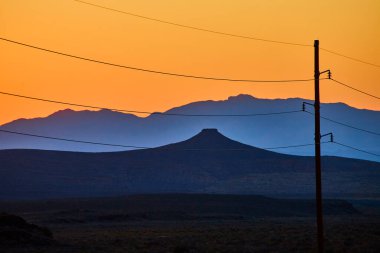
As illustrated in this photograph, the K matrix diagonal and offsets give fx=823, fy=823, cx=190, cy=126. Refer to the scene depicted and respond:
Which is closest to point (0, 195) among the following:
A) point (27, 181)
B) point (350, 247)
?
point (27, 181)

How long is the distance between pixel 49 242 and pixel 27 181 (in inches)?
4544

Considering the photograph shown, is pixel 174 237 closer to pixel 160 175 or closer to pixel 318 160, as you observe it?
pixel 318 160

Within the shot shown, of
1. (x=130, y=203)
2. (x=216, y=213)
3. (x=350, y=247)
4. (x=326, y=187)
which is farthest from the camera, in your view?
(x=326, y=187)

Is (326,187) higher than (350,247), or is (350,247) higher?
(326,187)

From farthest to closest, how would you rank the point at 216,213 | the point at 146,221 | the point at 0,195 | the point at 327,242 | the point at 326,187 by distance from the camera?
the point at 326,187
the point at 0,195
the point at 216,213
the point at 146,221
the point at 327,242

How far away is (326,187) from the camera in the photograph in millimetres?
178625

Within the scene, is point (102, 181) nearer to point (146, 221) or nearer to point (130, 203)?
point (130, 203)

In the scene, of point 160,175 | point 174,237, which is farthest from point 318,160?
point 160,175

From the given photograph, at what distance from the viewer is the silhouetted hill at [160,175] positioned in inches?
6594

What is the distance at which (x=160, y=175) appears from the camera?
606 ft

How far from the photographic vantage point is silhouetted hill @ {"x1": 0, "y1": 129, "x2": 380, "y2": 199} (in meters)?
168

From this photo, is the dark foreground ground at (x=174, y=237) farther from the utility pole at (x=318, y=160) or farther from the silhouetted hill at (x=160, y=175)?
the silhouetted hill at (x=160, y=175)

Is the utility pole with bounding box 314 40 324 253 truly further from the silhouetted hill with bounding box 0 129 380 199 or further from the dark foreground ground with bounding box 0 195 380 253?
the silhouetted hill with bounding box 0 129 380 199

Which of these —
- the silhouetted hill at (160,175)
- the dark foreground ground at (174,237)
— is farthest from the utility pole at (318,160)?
the silhouetted hill at (160,175)
